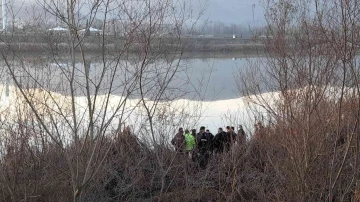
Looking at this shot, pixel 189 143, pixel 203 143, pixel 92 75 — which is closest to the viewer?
pixel 92 75

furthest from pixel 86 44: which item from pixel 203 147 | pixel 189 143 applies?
pixel 203 147

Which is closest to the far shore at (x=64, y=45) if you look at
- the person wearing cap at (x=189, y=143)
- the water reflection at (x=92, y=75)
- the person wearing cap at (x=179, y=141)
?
the water reflection at (x=92, y=75)

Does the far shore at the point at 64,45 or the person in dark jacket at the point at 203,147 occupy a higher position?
the far shore at the point at 64,45

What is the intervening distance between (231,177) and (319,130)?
3426 mm

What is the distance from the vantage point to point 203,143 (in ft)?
36.8

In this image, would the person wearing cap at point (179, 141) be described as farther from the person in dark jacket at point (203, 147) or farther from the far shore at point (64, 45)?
the far shore at point (64, 45)

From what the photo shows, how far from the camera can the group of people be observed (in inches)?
396

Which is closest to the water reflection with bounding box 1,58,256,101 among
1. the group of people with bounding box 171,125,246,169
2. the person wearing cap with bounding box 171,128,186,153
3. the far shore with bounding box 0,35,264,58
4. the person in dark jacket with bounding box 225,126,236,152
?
the far shore with bounding box 0,35,264,58

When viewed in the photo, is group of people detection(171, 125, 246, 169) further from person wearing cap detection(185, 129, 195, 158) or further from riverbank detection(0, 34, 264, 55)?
riverbank detection(0, 34, 264, 55)

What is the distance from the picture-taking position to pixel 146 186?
944cm

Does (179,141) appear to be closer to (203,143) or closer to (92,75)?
(203,143)

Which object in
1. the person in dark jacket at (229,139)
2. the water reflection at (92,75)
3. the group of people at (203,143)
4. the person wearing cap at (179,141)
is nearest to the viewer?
the water reflection at (92,75)

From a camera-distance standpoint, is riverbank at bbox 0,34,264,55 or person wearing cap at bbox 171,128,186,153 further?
person wearing cap at bbox 171,128,186,153

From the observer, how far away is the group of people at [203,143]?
33.0 feet
